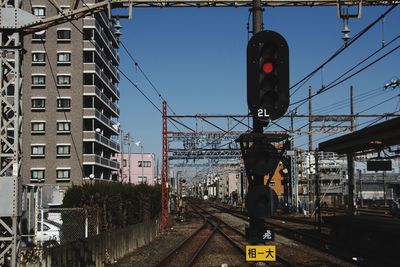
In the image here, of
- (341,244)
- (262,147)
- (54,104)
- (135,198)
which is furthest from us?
(54,104)

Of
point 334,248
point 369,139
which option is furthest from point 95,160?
point 369,139

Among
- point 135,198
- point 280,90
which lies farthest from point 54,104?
point 280,90

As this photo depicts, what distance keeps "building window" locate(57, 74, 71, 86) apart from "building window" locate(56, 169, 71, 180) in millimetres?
10453

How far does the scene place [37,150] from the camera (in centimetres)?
6612

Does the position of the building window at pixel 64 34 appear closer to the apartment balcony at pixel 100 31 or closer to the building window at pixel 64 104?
the apartment balcony at pixel 100 31

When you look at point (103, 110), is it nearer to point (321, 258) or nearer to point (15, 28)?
point (321, 258)

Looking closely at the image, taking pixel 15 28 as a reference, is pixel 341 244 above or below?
below

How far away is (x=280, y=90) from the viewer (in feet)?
26.7

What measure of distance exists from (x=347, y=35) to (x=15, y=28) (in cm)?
818

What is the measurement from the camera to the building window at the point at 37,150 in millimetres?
66000

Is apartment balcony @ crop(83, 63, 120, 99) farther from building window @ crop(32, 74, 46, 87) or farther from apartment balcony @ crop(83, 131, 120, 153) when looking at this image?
apartment balcony @ crop(83, 131, 120, 153)

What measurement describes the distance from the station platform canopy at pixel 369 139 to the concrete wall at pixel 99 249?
31.2 feet

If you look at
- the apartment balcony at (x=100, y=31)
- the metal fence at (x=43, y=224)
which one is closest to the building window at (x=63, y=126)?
the apartment balcony at (x=100, y=31)

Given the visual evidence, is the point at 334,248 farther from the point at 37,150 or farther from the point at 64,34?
the point at 64,34
